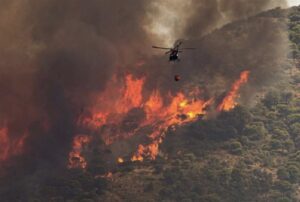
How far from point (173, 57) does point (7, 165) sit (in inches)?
3030

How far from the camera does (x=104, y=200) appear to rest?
199m

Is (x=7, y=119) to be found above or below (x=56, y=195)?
above

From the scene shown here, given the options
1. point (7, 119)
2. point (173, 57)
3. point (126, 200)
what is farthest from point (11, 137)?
point (173, 57)

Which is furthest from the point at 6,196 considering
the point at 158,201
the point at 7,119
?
the point at 158,201

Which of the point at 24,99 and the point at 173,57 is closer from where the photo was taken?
the point at 173,57

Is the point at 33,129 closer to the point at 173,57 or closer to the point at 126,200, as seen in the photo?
the point at 126,200

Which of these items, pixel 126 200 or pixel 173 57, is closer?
pixel 173 57

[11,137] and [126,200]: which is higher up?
[11,137]

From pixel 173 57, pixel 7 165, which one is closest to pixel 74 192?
pixel 7 165

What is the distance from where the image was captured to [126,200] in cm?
19850

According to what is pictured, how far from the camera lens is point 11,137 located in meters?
196

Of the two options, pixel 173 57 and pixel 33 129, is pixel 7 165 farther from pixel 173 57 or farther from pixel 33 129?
pixel 173 57

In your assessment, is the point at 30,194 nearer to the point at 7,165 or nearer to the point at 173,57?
the point at 7,165

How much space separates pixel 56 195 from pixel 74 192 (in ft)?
13.5
